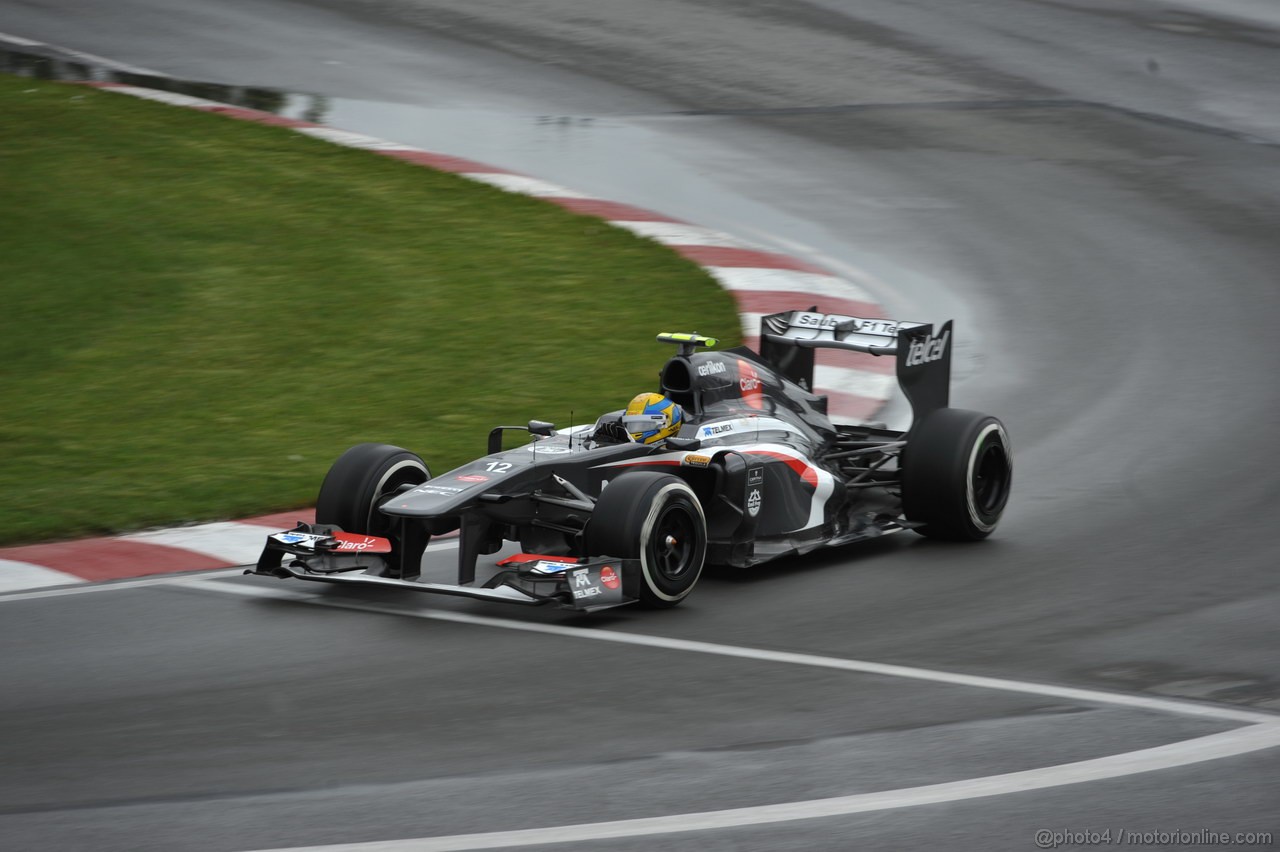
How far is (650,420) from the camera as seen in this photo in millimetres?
→ 9398

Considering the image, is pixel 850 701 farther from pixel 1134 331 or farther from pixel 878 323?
pixel 1134 331

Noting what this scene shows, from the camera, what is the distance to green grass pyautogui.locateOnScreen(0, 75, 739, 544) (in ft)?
37.8

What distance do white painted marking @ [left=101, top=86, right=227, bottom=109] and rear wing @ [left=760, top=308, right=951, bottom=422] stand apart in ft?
37.3

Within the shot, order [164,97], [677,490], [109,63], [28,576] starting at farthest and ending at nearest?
1. [109,63]
2. [164,97]
3. [28,576]
4. [677,490]

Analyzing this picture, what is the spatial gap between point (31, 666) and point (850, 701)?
3657mm

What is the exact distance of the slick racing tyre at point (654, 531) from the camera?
845 centimetres

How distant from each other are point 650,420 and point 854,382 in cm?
441

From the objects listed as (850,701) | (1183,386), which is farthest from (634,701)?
(1183,386)

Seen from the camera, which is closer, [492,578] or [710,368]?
[492,578]

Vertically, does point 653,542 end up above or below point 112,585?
above

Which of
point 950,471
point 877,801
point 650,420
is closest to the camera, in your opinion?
point 877,801

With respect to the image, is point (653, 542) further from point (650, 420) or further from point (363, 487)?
point (363, 487)

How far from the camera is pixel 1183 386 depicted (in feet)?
43.4

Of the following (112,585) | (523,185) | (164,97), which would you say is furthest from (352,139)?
(112,585)
